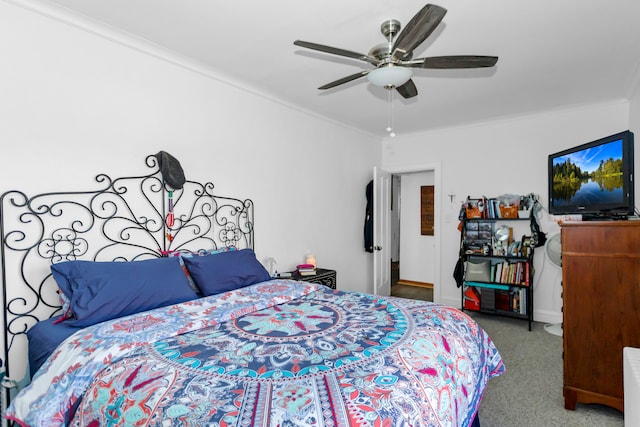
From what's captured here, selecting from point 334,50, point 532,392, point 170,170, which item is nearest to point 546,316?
point 532,392

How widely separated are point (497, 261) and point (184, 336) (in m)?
3.96

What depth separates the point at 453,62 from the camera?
1927 millimetres

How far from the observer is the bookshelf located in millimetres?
3980

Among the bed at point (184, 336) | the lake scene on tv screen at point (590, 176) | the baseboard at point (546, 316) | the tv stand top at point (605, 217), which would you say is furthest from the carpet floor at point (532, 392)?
the lake scene on tv screen at point (590, 176)

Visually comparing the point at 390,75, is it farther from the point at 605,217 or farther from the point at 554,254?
A: the point at 554,254

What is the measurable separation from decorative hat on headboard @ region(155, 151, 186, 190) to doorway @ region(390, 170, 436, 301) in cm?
422

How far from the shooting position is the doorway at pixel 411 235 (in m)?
6.13

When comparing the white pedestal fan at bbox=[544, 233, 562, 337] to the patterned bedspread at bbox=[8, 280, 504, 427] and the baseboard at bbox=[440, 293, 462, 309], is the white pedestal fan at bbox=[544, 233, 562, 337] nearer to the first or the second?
the baseboard at bbox=[440, 293, 462, 309]

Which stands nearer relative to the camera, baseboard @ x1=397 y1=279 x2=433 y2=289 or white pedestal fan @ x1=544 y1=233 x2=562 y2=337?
white pedestal fan @ x1=544 y1=233 x2=562 y2=337

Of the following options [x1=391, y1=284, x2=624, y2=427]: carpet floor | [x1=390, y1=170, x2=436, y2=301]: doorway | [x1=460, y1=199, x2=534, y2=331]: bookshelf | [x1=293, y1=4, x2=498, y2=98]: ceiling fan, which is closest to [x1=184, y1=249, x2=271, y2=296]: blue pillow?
[x1=293, y1=4, x2=498, y2=98]: ceiling fan

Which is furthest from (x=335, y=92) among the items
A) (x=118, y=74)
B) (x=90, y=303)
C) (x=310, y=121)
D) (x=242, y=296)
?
(x=90, y=303)

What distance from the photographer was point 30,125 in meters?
1.94

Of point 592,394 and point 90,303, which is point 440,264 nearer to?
point 592,394

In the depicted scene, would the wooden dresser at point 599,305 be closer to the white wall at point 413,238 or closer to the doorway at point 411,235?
the doorway at point 411,235
